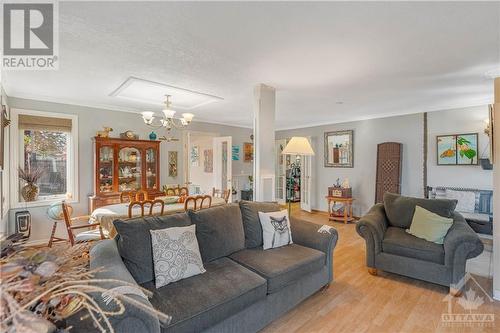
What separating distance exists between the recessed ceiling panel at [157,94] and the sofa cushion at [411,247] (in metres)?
3.11

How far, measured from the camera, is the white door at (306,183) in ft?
21.5

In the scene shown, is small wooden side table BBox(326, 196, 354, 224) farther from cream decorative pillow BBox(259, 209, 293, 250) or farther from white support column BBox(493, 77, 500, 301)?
cream decorative pillow BBox(259, 209, 293, 250)

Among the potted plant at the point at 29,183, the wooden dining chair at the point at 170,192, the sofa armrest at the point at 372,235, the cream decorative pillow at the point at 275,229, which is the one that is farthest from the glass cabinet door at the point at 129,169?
the sofa armrest at the point at 372,235

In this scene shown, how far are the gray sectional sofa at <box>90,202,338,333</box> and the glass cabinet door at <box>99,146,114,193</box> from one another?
8.55ft

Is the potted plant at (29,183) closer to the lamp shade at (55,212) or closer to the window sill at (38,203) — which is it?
the window sill at (38,203)

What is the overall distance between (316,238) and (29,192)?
4.23m

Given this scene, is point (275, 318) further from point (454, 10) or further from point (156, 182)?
point (156, 182)

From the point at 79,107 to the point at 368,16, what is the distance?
4.50m

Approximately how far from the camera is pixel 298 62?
2.54m

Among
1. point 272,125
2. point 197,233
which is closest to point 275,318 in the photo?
point 197,233

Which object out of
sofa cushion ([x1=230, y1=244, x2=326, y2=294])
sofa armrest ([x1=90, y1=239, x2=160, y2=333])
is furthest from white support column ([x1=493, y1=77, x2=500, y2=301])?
sofa armrest ([x1=90, y1=239, x2=160, y2=333])

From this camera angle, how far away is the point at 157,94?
370cm

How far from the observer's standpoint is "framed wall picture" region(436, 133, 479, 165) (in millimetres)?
4168

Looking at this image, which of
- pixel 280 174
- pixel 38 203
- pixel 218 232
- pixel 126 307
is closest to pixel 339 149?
pixel 280 174
